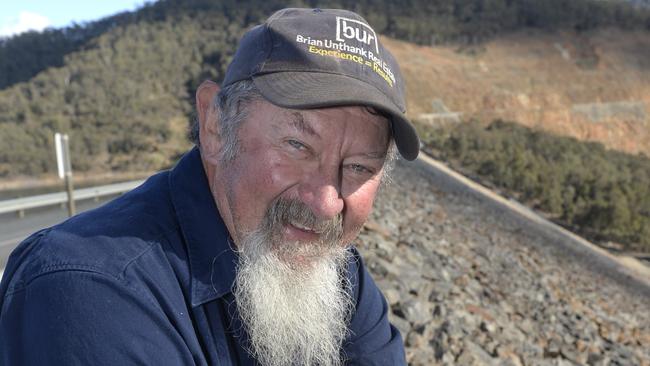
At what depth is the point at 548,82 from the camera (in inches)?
1992

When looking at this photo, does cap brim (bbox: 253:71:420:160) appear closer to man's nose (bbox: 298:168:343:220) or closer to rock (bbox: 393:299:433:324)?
man's nose (bbox: 298:168:343:220)

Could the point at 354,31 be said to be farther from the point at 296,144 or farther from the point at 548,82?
the point at 548,82

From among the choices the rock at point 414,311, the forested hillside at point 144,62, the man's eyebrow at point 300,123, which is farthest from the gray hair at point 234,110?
the forested hillside at point 144,62

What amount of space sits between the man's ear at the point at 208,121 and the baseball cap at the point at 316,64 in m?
0.20

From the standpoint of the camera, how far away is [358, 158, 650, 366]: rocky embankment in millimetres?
5363

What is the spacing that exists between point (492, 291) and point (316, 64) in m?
7.06

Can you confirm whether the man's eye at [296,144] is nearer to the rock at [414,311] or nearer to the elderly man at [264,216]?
the elderly man at [264,216]

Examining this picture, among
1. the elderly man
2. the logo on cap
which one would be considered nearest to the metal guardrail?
the elderly man

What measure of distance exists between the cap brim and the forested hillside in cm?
3019

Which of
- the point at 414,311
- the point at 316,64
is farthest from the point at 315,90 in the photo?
the point at 414,311

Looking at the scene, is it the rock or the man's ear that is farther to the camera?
the rock

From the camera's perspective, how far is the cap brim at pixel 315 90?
1607 mm

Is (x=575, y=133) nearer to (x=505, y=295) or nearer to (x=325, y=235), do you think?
(x=505, y=295)

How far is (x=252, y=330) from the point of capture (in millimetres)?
1696
